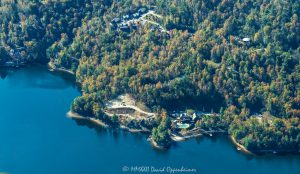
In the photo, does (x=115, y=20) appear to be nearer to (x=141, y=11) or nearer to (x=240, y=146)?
(x=141, y=11)

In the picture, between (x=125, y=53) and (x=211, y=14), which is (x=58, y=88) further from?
(x=211, y=14)

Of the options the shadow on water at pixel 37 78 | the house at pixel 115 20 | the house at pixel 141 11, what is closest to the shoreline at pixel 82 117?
the shadow on water at pixel 37 78

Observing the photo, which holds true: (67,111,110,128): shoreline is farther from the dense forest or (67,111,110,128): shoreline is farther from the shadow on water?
the shadow on water

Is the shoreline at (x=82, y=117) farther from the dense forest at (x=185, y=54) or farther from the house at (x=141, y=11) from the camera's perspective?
the house at (x=141, y=11)

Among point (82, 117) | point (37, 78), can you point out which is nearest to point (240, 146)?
point (82, 117)

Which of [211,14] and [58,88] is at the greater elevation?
[211,14]

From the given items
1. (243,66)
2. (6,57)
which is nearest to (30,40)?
(6,57)
